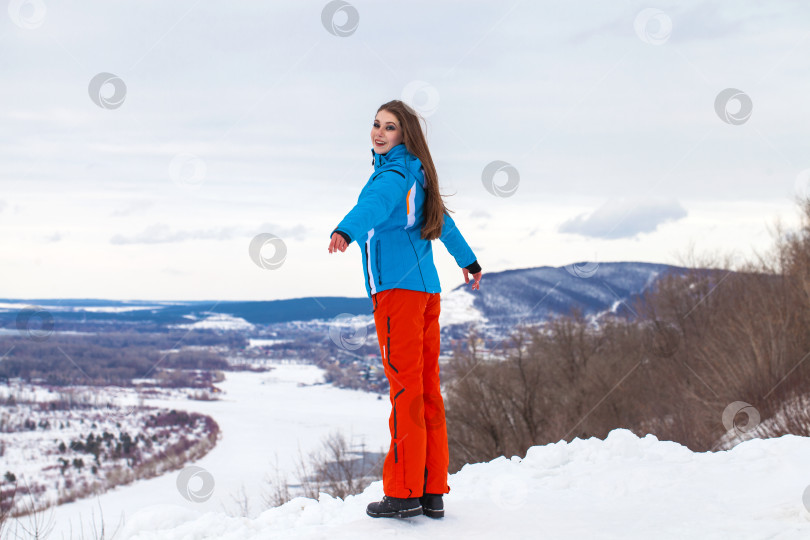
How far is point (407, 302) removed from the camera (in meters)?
3.24

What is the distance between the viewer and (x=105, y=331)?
159875 mm

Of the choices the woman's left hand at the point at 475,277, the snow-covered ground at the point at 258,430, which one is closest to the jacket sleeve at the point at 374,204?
the woman's left hand at the point at 475,277

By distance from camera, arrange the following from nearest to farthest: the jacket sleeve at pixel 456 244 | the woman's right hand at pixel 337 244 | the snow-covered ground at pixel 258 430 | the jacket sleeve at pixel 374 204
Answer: the woman's right hand at pixel 337 244
the jacket sleeve at pixel 374 204
the jacket sleeve at pixel 456 244
the snow-covered ground at pixel 258 430

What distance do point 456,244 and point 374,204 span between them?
3.16ft

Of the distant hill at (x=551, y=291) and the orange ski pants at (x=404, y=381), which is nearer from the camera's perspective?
the orange ski pants at (x=404, y=381)

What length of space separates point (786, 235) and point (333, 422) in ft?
241

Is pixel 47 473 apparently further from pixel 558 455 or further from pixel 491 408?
pixel 558 455

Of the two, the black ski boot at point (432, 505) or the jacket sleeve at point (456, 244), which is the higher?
the jacket sleeve at point (456, 244)

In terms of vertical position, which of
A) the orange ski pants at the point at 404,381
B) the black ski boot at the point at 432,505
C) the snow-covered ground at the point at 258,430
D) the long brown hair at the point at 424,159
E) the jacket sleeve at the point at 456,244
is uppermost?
the long brown hair at the point at 424,159

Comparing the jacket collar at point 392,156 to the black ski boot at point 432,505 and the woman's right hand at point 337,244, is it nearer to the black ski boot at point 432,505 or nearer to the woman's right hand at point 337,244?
the woman's right hand at point 337,244

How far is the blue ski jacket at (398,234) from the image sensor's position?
313 cm

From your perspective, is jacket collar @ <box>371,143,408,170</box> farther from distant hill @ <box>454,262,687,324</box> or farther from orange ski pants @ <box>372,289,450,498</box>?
distant hill @ <box>454,262,687,324</box>

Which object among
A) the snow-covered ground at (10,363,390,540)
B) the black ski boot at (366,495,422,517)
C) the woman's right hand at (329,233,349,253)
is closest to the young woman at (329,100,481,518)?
the black ski boot at (366,495,422,517)

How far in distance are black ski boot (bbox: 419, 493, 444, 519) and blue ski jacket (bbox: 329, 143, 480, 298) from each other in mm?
1079
